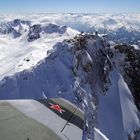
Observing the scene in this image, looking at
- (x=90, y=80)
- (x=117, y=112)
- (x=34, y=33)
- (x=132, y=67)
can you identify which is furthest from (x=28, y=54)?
(x=34, y=33)

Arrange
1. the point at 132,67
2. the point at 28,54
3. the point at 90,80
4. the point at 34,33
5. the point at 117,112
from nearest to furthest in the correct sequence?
the point at 117,112 → the point at 90,80 → the point at 132,67 → the point at 28,54 → the point at 34,33

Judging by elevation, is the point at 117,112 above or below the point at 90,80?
below

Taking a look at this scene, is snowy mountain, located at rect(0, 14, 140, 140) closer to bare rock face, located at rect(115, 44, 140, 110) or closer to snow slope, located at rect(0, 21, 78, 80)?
bare rock face, located at rect(115, 44, 140, 110)

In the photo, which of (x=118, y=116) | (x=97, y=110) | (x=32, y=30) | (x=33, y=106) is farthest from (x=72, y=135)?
(x=32, y=30)

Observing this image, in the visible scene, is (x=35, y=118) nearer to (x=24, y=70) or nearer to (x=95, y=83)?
(x=24, y=70)

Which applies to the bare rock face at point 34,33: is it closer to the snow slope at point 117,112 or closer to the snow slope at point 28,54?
the snow slope at point 28,54

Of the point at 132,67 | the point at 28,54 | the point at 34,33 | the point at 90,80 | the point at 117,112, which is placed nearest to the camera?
the point at 117,112

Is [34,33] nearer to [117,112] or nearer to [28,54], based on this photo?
[28,54]

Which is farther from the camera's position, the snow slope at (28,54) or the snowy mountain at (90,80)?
the snow slope at (28,54)

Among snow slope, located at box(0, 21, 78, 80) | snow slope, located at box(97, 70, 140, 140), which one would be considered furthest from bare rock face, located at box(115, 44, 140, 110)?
snow slope, located at box(0, 21, 78, 80)

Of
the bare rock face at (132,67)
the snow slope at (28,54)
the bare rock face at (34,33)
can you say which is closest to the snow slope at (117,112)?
the bare rock face at (132,67)

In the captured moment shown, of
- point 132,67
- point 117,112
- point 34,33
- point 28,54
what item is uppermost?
point 28,54
